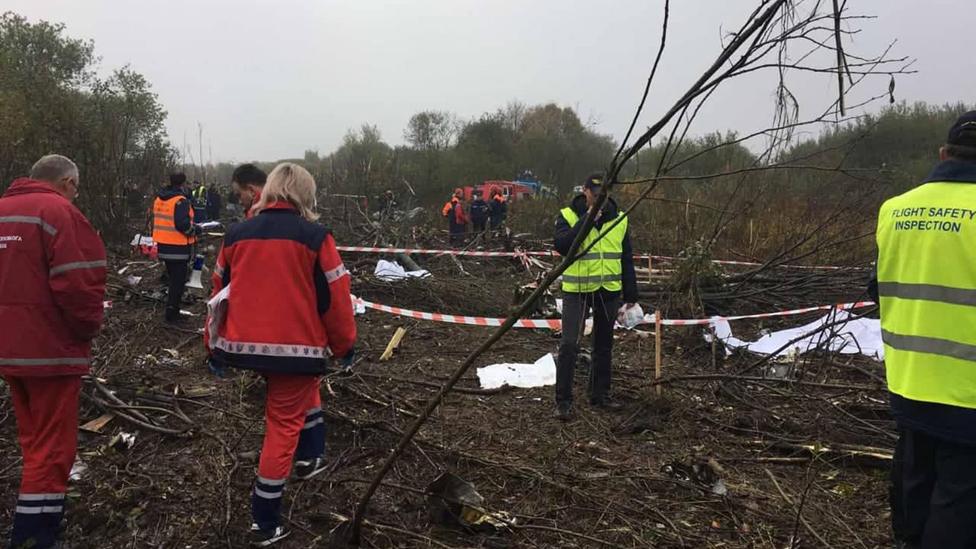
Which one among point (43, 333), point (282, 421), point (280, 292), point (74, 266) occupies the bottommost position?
point (282, 421)

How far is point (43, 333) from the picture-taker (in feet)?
8.91

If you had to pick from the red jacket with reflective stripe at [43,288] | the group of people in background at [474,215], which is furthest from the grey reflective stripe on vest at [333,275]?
the group of people in background at [474,215]

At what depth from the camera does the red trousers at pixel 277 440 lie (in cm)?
274

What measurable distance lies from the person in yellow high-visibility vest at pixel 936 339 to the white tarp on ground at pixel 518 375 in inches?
130

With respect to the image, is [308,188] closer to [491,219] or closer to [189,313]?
[189,313]

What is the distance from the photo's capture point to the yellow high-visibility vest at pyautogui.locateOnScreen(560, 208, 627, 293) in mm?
4520

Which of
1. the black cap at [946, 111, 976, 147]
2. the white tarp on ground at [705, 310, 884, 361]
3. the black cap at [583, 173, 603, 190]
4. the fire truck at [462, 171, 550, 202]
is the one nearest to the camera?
the black cap at [946, 111, 976, 147]

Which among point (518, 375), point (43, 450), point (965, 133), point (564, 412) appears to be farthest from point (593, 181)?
point (43, 450)

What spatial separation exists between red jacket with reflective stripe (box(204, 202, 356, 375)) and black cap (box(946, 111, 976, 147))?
2.59 m

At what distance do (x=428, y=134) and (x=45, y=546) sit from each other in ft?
115

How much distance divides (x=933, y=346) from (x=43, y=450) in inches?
150

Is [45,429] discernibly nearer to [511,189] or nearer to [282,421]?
[282,421]

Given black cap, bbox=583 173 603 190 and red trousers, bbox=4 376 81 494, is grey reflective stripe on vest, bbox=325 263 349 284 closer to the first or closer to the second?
red trousers, bbox=4 376 81 494

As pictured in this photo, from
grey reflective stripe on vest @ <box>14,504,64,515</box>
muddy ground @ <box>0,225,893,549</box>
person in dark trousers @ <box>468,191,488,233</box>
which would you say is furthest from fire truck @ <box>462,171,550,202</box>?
grey reflective stripe on vest @ <box>14,504,64,515</box>
